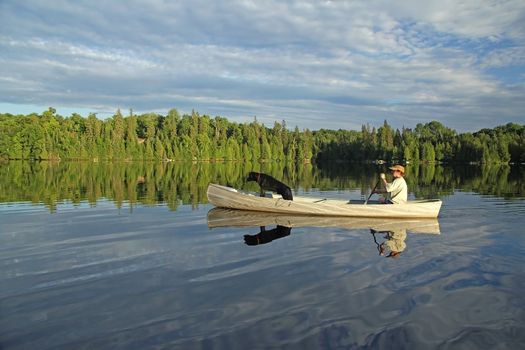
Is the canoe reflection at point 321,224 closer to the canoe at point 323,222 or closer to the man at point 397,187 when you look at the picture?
the canoe at point 323,222

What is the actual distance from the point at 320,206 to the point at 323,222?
1107 millimetres

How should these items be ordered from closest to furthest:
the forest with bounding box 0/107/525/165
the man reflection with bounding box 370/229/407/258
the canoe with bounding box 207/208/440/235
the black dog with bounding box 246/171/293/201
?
the man reflection with bounding box 370/229/407/258 < the canoe with bounding box 207/208/440/235 < the black dog with bounding box 246/171/293/201 < the forest with bounding box 0/107/525/165

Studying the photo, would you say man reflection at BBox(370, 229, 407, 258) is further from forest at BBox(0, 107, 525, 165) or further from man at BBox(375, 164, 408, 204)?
forest at BBox(0, 107, 525, 165)

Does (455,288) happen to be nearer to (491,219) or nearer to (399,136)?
(491,219)

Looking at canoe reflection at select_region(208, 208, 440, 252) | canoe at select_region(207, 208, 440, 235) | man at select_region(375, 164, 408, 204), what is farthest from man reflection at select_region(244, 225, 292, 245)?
man at select_region(375, 164, 408, 204)

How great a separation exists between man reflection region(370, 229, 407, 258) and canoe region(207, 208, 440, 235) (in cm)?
47

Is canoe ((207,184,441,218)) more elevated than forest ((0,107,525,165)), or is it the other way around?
forest ((0,107,525,165))

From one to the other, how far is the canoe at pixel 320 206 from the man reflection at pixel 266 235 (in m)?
2.26

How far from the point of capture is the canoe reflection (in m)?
12.2

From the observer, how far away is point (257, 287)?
789 cm

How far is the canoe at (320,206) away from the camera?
1538 cm

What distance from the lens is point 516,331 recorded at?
610 centimetres

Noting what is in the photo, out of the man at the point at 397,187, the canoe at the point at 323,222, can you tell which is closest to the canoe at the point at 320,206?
the canoe at the point at 323,222

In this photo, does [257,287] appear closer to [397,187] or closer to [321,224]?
[321,224]
